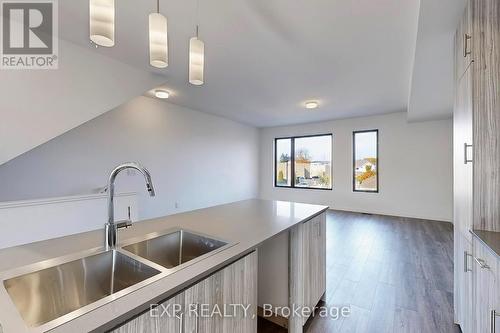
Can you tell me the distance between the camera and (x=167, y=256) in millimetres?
1327

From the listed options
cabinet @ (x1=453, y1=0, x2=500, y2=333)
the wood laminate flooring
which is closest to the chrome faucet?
the wood laminate flooring

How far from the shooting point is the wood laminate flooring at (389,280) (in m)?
1.83

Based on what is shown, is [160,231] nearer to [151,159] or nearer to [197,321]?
[197,321]

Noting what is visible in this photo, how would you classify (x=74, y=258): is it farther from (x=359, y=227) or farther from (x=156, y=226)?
(x=359, y=227)

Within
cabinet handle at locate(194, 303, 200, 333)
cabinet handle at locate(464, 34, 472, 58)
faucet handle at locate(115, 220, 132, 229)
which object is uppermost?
cabinet handle at locate(464, 34, 472, 58)

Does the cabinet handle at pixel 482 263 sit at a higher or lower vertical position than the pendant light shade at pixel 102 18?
lower

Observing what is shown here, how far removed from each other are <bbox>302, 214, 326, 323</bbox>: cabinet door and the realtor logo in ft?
9.41

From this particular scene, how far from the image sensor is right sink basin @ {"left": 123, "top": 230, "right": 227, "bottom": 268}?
4.04ft

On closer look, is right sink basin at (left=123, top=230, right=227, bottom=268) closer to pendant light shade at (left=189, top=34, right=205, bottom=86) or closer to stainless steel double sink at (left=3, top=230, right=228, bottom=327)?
stainless steel double sink at (left=3, top=230, right=228, bottom=327)

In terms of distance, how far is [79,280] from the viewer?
38.2 inches

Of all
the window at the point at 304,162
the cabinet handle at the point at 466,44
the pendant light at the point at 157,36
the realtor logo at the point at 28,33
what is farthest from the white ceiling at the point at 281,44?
the window at the point at 304,162

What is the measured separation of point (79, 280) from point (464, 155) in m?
2.35

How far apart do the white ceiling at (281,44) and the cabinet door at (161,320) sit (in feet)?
6.94

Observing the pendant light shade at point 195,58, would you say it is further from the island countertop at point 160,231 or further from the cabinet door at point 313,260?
the cabinet door at point 313,260
